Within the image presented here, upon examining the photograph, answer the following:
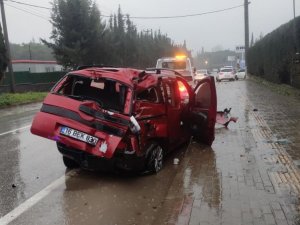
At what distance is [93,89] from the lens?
8.23 metres

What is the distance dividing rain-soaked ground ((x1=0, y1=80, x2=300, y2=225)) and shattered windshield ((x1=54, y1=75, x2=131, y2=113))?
124 cm

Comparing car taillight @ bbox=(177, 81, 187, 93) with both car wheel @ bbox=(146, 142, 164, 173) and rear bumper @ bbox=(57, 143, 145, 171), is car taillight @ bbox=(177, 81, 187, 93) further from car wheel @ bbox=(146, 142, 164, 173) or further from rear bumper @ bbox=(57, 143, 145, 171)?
rear bumper @ bbox=(57, 143, 145, 171)

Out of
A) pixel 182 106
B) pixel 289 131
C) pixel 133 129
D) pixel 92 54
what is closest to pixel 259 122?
pixel 289 131

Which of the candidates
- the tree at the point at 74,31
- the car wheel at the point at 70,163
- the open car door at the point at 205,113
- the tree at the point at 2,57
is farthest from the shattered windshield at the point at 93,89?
the tree at the point at 74,31

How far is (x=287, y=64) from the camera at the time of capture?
2481cm

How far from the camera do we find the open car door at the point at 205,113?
945 cm

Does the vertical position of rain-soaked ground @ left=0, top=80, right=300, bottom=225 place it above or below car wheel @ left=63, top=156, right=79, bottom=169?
below

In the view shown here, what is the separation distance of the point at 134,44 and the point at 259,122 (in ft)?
146

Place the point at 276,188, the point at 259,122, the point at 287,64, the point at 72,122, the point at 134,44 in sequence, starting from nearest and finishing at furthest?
the point at 276,188 → the point at 72,122 → the point at 259,122 → the point at 287,64 → the point at 134,44

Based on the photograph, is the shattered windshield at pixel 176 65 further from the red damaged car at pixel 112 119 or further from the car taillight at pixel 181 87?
the red damaged car at pixel 112 119

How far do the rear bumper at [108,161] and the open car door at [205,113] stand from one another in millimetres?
2530

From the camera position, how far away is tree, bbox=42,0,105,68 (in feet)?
123

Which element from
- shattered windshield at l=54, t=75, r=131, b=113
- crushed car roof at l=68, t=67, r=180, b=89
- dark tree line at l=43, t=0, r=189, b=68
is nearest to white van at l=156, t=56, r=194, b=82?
dark tree line at l=43, t=0, r=189, b=68

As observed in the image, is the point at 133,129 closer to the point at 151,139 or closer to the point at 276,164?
the point at 151,139
